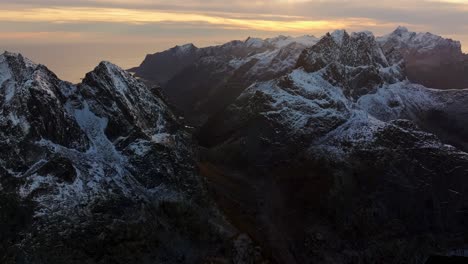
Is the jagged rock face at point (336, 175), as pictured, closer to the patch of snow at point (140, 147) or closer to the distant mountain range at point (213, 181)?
the distant mountain range at point (213, 181)

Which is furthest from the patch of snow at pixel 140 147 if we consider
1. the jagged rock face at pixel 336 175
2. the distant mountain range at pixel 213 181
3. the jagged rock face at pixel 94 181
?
the jagged rock face at pixel 336 175

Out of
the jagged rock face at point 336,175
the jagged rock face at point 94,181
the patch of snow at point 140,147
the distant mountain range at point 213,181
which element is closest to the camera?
the jagged rock face at point 94,181

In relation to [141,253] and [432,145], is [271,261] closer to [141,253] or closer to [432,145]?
[141,253]

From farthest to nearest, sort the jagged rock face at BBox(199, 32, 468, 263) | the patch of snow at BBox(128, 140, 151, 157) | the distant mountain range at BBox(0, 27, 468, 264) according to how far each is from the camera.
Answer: the jagged rock face at BBox(199, 32, 468, 263) → the patch of snow at BBox(128, 140, 151, 157) → the distant mountain range at BBox(0, 27, 468, 264)

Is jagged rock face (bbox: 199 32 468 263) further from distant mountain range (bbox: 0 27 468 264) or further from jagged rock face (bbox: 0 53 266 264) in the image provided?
jagged rock face (bbox: 0 53 266 264)

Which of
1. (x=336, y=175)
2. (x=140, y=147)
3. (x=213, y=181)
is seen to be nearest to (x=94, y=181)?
(x=140, y=147)

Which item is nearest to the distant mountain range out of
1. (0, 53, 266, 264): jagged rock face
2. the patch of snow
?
(0, 53, 266, 264): jagged rock face

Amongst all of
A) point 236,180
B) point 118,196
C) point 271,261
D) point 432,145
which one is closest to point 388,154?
point 432,145
